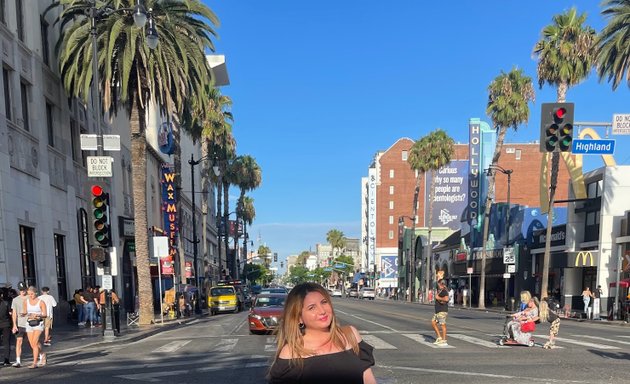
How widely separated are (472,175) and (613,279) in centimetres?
2564

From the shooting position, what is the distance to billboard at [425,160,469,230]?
3605 inches

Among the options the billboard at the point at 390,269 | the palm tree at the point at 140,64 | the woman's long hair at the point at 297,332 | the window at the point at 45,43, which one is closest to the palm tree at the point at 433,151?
the palm tree at the point at 140,64

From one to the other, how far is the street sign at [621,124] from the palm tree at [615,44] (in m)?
11.2

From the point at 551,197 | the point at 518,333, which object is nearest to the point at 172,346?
the point at 518,333

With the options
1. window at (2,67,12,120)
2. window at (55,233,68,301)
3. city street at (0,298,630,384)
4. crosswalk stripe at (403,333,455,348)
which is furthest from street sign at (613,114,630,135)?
window at (55,233,68,301)

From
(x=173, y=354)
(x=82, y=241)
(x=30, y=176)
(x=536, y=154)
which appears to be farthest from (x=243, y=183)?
(x=536, y=154)

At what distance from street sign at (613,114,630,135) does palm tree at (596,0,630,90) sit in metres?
11.2

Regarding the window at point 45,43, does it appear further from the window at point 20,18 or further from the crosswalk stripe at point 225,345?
the crosswalk stripe at point 225,345

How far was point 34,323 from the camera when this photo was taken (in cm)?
1077

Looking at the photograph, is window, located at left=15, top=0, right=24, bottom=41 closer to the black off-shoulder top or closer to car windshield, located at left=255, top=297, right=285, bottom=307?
car windshield, located at left=255, top=297, right=285, bottom=307

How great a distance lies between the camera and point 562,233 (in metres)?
34.6

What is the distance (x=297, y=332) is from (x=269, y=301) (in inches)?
574

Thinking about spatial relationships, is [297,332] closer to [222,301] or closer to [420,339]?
[420,339]

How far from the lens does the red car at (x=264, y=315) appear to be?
620 inches
